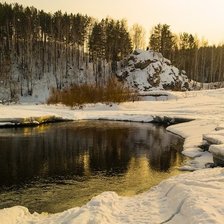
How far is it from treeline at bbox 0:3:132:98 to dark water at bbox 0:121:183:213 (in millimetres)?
36301

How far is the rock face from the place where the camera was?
6544cm

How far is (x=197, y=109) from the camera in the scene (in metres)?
39.3

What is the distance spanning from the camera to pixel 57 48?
72562 millimetres

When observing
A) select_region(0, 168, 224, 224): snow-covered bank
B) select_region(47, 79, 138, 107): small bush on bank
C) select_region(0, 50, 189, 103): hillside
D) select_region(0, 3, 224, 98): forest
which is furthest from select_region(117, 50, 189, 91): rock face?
select_region(0, 168, 224, 224): snow-covered bank

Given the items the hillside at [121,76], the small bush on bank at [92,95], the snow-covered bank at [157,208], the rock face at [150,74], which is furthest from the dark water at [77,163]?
the rock face at [150,74]

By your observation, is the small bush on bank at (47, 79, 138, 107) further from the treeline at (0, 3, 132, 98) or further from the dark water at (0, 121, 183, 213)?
the treeline at (0, 3, 132, 98)

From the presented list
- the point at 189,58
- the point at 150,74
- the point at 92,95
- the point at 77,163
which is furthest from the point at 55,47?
the point at 77,163

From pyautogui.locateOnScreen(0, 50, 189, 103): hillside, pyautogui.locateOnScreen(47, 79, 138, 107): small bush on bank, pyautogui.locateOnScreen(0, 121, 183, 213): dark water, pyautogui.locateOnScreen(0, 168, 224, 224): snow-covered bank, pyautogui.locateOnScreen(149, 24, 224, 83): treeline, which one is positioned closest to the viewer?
pyautogui.locateOnScreen(0, 168, 224, 224): snow-covered bank

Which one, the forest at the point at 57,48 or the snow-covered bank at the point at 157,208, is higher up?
the forest at the point at 57,48

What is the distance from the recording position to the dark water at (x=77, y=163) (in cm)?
1335

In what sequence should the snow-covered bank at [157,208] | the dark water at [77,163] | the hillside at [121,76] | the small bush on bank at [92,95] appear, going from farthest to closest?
the hillside at [121,76], the small bush on bank at [92,95], the dark water at [77,163], the snow-covered bank at [157,208]

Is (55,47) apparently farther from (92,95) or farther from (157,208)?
(157,208)

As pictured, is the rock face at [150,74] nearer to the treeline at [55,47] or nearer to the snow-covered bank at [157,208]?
the treeline at [55,47]

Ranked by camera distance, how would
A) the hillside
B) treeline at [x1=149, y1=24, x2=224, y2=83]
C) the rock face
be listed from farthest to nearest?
treeline at [x1=149, y1=24, x2=224, y2=83] → the rock face → the hillside
